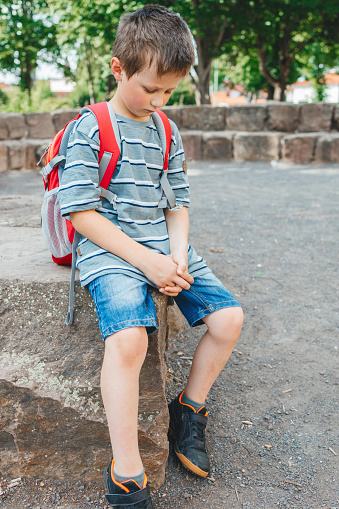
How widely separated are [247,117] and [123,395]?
995 centimetres

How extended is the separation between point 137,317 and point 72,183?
53cm

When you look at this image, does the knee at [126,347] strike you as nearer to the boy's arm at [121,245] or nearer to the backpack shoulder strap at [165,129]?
the boy's arm at [121,245]

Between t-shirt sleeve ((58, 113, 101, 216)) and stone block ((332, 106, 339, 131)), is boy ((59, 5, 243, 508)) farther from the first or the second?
stone block ((332, 106, 339, 131))

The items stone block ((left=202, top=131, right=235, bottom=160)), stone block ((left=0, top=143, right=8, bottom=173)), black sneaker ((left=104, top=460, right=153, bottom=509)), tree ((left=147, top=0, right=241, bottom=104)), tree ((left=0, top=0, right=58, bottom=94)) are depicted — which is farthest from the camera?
tree ((left=0, top=0, right=58, bottom=94))

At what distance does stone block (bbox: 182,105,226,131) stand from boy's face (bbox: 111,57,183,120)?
9532mm

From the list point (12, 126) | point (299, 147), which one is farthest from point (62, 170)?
point (12, 126)

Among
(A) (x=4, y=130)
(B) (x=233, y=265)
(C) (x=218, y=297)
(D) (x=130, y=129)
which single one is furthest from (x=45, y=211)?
(A) (x=4, y=130)

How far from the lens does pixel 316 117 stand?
1032 cm

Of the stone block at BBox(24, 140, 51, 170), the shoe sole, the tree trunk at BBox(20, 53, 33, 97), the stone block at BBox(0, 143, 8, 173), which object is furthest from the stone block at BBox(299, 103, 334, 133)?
the tree trunk at BBox(20, 53, 33, 97)

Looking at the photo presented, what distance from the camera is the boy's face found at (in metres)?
1.67

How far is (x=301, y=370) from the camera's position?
8.60 ft

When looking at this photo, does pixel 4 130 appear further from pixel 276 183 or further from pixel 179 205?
pixel 179 205

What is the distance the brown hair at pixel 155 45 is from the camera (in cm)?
165

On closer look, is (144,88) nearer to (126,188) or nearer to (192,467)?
(126,188)
